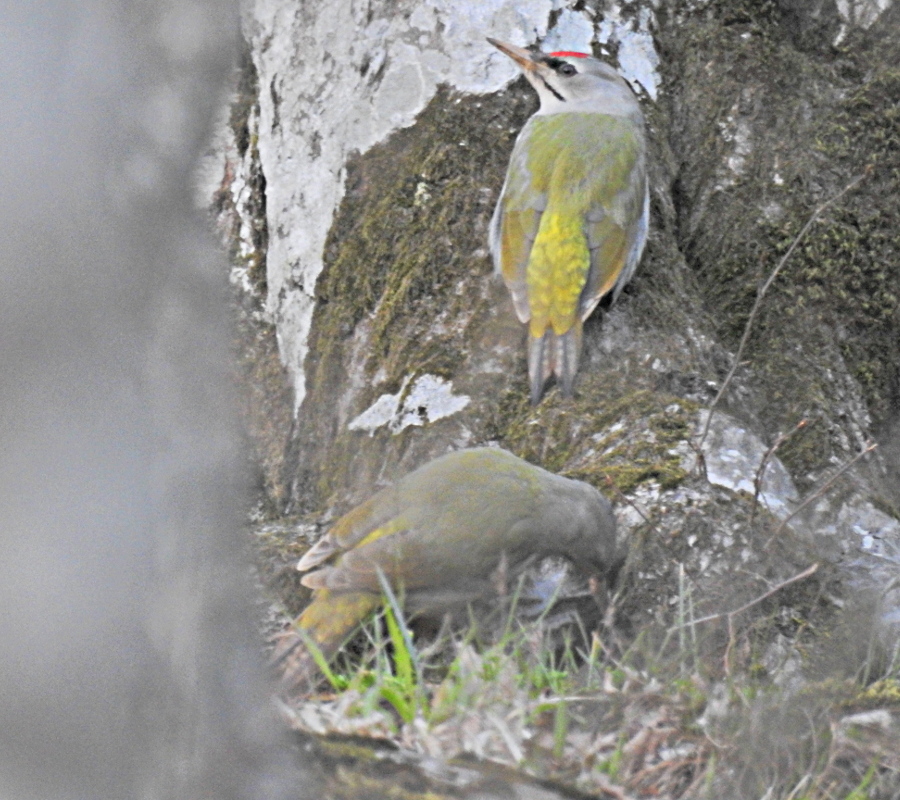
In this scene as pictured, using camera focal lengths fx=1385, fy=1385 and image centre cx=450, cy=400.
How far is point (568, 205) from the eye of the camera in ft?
16.2

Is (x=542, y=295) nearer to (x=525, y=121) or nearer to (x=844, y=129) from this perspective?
(x=525, y=121)

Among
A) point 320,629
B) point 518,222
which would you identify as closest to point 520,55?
point 518,222

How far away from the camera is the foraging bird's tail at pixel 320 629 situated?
10.3ft

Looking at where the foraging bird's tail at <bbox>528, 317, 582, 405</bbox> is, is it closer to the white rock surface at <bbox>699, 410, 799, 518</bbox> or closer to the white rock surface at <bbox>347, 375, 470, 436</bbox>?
the white rock surface at <bbox>347, 375, 470, 436</bbox>

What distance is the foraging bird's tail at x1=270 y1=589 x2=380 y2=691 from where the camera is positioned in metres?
3.13

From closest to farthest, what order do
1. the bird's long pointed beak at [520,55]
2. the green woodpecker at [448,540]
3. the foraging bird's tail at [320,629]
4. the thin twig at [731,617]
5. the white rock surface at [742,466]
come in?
the thin twig at [731,617], the foraging bird's tail at [320,629], the green woodpecker at [448,540], the white rock surface at [742,466], the bird's long pointed beak at [520,55]

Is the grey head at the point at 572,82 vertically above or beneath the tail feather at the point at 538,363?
above

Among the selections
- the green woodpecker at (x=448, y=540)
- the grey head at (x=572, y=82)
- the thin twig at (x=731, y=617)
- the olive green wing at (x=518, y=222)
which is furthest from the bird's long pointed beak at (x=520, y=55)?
the thin twig at (x=731, y=617)

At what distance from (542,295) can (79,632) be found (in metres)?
2.08

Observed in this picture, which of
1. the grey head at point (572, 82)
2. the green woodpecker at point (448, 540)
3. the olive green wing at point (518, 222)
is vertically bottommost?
the green woodpecker at point (448, 540)

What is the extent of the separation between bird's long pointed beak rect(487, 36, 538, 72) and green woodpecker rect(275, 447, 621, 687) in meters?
1.95

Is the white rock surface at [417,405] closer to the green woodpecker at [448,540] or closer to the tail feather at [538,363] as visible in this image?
the tail feather at [538,363]

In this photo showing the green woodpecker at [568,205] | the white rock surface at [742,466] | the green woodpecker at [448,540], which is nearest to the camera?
the green woodpecker at [448,540]

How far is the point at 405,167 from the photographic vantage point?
4969 millimetres
